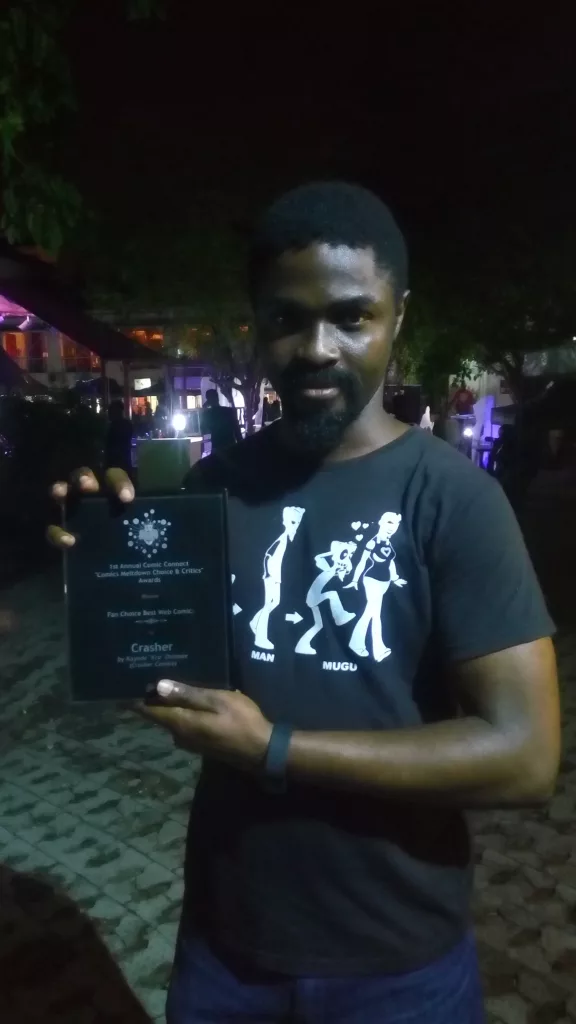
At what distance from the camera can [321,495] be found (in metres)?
1.56

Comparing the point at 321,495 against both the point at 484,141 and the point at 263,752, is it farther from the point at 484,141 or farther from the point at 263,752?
the point at 484,141

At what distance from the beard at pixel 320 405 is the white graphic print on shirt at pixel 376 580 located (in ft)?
0.58

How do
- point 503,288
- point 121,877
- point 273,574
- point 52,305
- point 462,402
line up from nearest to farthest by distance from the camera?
point 273,574
point 121,877
point 503,288
point 52,305
point 462,402

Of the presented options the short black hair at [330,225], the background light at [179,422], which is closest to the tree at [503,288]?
the background light at [179,422]

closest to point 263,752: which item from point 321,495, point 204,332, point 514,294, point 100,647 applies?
point 100,647

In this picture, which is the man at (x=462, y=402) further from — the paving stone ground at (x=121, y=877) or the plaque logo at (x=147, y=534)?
the plaque logo at (x=147, y=534)

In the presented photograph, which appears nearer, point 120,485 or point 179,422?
point 120,485

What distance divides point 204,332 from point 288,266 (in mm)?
28292

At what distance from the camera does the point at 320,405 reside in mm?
1517

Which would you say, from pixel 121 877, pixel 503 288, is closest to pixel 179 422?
pixel 503 288

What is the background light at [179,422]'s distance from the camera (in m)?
20.0

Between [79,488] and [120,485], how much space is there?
88mm

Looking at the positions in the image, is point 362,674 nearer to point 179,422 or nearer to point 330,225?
point 330,225

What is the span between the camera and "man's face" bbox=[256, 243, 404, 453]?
1.47 meters
